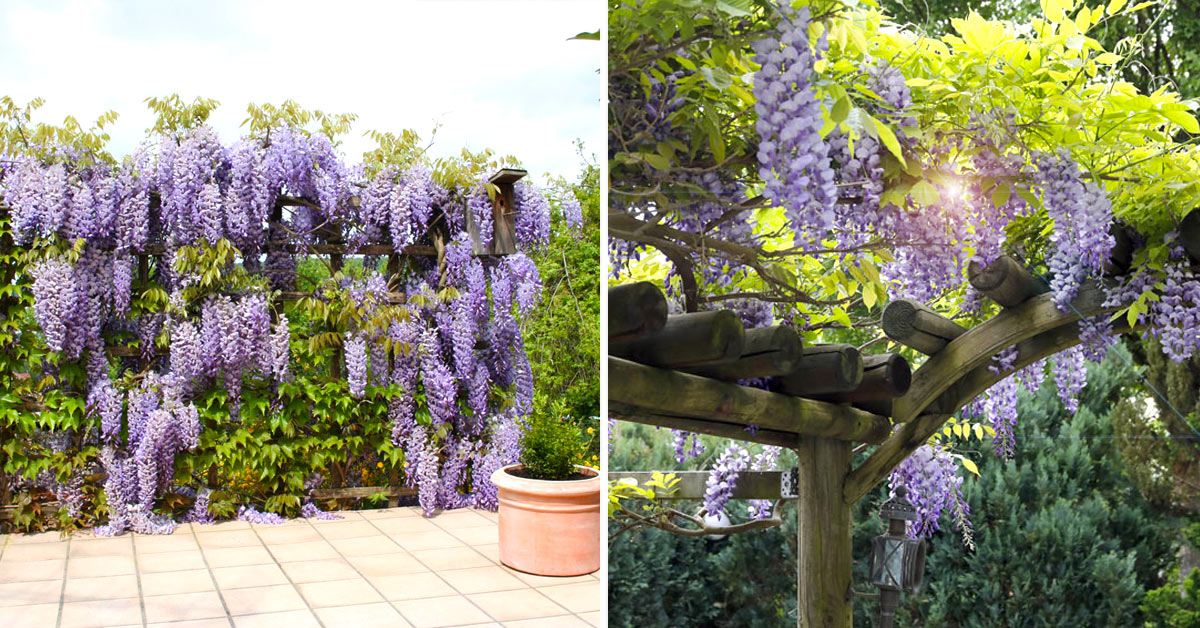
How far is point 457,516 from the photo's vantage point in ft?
12.9

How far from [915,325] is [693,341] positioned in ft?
2.05

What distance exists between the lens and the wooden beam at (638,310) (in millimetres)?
1311

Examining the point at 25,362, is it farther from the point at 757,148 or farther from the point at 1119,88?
the point at 1119,88

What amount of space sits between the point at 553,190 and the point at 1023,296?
2564 mm

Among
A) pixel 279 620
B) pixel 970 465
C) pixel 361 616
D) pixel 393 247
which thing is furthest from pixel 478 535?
pixel 970 465

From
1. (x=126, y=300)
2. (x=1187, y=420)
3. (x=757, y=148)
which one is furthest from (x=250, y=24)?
(x=1187, y=420)

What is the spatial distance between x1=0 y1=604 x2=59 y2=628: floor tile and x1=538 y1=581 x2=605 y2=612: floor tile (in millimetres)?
1455

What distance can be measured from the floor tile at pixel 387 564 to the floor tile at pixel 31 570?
3.07 ft

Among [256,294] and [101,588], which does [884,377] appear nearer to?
[101,588]

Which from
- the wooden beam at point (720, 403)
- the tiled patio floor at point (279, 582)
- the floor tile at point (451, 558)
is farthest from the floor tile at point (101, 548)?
the wooden beam at point (720, 403)

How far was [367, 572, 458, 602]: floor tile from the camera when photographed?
295 centimetres

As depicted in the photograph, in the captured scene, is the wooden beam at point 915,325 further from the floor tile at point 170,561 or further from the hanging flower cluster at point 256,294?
the floor tile at point 170,561

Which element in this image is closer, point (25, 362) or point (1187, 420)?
point (1187, 420)

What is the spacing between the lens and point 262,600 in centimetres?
286
